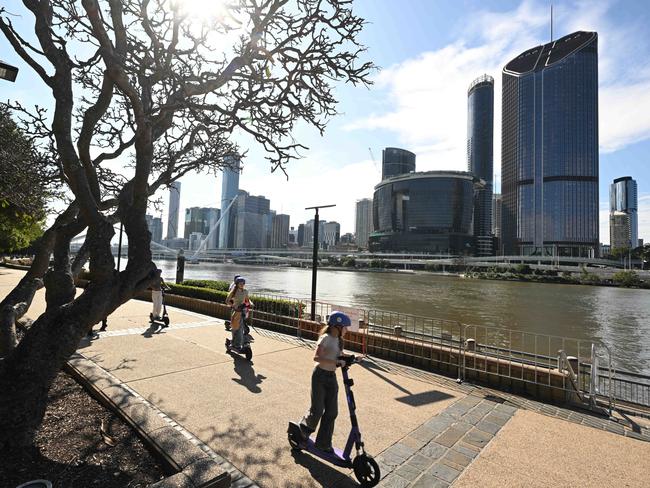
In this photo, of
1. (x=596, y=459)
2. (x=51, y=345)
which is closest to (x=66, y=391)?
(x=51, y=345)

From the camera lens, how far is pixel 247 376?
6.47 metres

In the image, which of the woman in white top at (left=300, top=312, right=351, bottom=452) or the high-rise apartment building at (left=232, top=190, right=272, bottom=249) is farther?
the high-rise apartment building at (left=232, top=190, right=272, bottom=249)

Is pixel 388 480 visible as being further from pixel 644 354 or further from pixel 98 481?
pixel 644 354

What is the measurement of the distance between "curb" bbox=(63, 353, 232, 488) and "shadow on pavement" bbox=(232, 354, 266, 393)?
1.62 meters

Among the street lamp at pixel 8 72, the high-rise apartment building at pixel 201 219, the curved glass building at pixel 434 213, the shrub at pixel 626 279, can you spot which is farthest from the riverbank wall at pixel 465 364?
the high-rise apartment building at pixel 201 219

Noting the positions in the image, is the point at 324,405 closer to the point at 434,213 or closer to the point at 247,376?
the point at 247,376

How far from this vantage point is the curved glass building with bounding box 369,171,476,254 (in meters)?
147

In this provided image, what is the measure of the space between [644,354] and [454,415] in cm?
1692

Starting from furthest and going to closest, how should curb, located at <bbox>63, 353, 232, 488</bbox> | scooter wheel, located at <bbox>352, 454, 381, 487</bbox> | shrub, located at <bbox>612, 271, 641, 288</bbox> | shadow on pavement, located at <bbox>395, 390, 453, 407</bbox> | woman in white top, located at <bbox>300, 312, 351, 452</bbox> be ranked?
1. shrub, located at <bbox>612, 271, 641, 288</bbox>
2. shadow on pavement, located at <bbox>395, 390, 453, 407</bbox>
3. woman in white top, located at <bbox>300, 312, 351, 452</bbox>
4. scooter wheel, located at <bbox>352, 454, 381, 487</bbox>
5. curb, located at <bbox>63, 353, 232, 488</bbox>

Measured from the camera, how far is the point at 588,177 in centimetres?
14000

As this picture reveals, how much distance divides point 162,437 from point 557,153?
168614 millimetres

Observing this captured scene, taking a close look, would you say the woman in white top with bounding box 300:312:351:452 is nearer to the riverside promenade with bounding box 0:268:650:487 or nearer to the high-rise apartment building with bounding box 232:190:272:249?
the riverside promenade with bounding box 0:268:650:487

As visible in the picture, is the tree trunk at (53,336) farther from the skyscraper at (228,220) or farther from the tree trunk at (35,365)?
the skyscraper at (228,220)

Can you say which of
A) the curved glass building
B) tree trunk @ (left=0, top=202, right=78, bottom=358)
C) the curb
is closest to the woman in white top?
the curb
